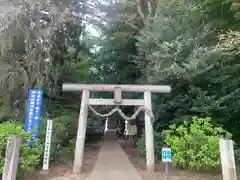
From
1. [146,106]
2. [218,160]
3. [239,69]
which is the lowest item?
[218,160]

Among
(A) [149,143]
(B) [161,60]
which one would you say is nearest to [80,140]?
(A) [149,143]

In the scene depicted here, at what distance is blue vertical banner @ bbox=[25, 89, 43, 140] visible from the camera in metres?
7.38

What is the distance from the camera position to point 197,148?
7.14 m

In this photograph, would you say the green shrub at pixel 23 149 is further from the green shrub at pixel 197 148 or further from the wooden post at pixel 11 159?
the green shrub at pixel 197 148

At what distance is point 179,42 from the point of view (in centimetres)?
832

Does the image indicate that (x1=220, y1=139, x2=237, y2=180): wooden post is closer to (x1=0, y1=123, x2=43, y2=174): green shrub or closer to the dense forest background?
the dense forest background

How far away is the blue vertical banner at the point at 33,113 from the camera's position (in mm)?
7377

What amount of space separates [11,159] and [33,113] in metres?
2.05

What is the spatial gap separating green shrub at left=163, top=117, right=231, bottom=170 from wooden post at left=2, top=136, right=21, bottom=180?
4.55m

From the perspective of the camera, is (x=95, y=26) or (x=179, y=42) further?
(x=95, y=26)

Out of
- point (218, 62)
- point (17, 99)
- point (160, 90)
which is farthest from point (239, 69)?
point (17, 99)

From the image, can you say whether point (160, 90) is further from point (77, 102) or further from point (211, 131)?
point (77, 102)

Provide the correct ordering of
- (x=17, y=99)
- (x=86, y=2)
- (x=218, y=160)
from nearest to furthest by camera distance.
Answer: (x=218, y=160) → (x=17, y=99) → (x=86, y=2)

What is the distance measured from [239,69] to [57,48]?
7.53 m
